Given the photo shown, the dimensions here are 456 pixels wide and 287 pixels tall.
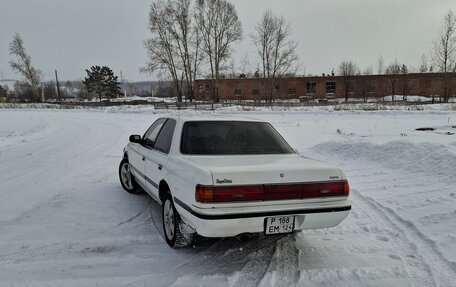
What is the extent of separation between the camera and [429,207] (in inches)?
204

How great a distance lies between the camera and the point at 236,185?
123 inches

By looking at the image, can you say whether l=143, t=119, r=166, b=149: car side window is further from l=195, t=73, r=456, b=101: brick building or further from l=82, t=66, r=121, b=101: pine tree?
l=82, t=66, r=121, b=101: pine tree

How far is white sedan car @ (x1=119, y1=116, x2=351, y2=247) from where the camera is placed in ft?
10.3

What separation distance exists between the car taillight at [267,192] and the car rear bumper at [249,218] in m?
0.11

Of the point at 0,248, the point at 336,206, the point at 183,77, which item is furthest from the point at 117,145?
the point at 183,77

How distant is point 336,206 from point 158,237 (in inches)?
88.3

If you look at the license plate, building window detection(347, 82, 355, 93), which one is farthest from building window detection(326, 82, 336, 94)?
the license plate

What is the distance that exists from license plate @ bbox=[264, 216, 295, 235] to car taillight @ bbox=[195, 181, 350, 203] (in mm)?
208

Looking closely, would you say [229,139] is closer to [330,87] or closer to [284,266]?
[284,266]

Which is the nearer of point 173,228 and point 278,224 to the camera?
point 278,224

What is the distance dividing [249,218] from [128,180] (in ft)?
12.2

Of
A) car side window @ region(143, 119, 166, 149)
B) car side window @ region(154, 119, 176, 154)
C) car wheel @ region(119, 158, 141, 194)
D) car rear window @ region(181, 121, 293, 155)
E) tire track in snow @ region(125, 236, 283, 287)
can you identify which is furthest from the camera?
car wheel @ region(119, 158, 141, 194)

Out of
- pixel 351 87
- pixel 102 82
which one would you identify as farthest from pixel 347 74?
pixel 102 82

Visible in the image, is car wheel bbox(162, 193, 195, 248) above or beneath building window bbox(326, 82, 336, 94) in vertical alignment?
beneath
